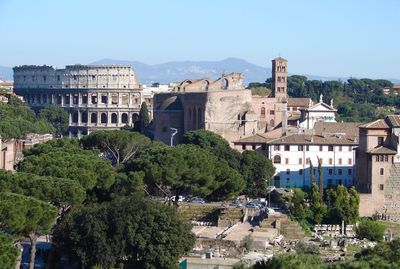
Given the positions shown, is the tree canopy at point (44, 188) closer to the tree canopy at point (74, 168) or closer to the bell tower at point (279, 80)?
the tree canopy at point (74, 168)

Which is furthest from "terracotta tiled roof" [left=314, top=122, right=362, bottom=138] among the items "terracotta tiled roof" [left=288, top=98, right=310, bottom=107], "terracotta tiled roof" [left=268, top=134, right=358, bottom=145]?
"terracotta tiled roof" [left=288, top=98, right=310, bottom=107]

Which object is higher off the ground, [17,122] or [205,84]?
[205,84]

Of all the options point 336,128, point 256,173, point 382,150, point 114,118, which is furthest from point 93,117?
point 382,150

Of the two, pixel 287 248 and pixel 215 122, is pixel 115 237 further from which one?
pixel 215 122

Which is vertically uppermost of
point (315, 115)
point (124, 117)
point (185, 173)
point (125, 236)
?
point (124, 117)

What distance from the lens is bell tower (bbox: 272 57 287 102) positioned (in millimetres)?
88738

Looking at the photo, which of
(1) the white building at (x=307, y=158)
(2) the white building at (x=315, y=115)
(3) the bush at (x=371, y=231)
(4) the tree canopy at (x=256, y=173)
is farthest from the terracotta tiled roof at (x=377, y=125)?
(2) the white building at (x=315, y=115)

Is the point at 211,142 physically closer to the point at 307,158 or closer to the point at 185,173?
the point at 307,158

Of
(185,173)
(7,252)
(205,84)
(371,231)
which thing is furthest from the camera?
(205,84)

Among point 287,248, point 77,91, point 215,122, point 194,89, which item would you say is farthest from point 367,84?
point 287,248

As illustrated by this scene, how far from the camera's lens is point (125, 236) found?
3991 centimetres

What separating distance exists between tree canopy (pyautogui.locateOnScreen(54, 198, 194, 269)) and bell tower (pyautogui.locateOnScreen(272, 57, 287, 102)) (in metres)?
47.7

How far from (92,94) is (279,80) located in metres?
Answer: 50.0

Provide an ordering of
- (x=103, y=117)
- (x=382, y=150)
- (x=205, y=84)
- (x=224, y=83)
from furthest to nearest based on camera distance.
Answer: (x=103, y=117) → (x=205, y=84) → (x=224, y=83) → (x=382, y=150)
